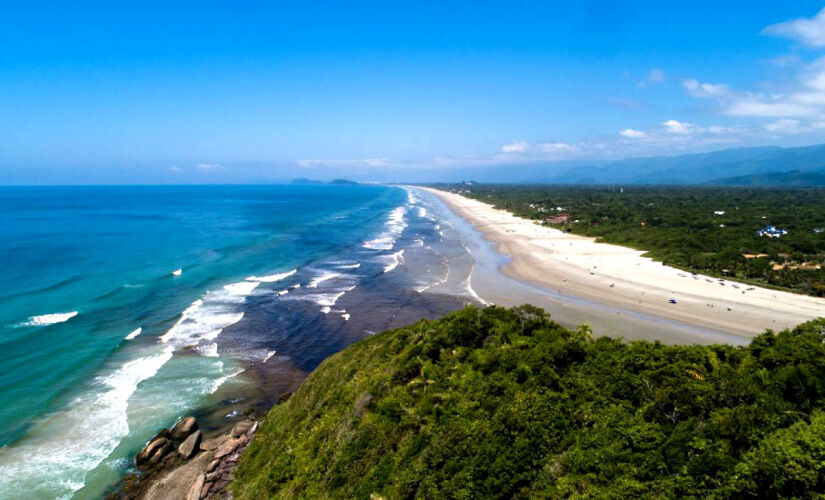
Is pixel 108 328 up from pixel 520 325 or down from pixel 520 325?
down

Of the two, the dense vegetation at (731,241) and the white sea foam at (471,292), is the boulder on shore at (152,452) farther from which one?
the dense vegetation at (731,241)

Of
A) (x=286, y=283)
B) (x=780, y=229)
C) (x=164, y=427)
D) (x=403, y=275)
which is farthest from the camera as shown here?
(x=780, y=229)

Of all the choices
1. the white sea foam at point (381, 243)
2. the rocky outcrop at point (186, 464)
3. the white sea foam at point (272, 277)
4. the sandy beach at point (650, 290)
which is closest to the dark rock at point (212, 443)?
the rocky outcrop at point (186, 464)

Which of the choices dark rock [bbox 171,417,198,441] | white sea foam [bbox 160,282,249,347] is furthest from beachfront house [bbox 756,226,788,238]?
dark rock [bbox 171,417,198,441]

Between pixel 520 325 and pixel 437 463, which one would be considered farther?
pixel 520 325

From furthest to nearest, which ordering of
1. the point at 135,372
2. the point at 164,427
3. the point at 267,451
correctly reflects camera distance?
the point at 135,372
the point at 164,427
the point at 267,451

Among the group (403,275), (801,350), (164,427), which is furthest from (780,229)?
(164,427)

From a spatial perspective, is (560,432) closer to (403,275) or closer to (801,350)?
(801,350)

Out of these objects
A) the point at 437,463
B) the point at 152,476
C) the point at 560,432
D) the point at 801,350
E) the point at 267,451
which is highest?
the point at 801,350
